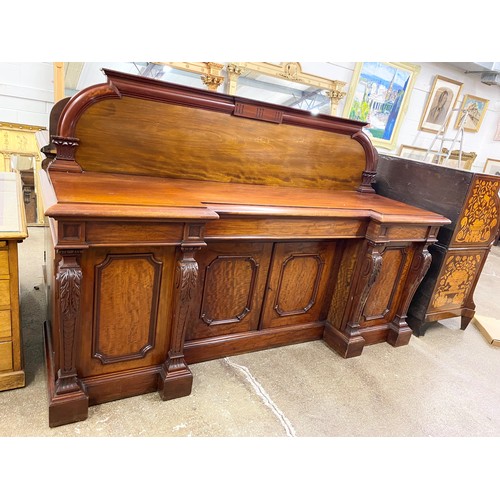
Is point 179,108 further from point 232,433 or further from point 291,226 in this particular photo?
point 232,433

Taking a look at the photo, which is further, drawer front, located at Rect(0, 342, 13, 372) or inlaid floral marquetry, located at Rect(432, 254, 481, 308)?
inlaid floral marquetry, located at Rect(432, 254, 481, 308)

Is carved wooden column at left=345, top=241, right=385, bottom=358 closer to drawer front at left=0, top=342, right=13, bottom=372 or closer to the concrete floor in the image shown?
the concrete floor

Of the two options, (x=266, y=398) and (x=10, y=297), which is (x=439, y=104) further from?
(x=10, y=297)

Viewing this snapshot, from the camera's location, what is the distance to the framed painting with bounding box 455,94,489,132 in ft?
19.1

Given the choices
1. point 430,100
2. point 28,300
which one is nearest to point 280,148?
point 28,300

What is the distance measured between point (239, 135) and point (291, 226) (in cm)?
62

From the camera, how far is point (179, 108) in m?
1.78

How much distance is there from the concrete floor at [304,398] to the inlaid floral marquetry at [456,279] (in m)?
0.32

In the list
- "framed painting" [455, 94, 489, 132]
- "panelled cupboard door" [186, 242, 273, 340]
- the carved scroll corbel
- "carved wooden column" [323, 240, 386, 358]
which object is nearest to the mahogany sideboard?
"carved wooden column" [323, 240, 386, 358]

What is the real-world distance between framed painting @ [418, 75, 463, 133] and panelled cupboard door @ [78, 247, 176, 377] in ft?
17.5

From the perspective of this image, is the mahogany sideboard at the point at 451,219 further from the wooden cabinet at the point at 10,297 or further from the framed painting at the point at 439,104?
the framed painting at the point at 439,104

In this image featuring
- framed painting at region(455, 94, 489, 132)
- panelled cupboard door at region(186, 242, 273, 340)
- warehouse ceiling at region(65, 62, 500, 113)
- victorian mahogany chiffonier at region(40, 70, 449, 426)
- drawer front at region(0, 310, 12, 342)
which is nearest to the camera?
victorian mahogany chiffonier at region(40, 70, 449, 426)

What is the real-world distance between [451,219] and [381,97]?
3182 millimetres

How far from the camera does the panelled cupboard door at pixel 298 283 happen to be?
1953mm
